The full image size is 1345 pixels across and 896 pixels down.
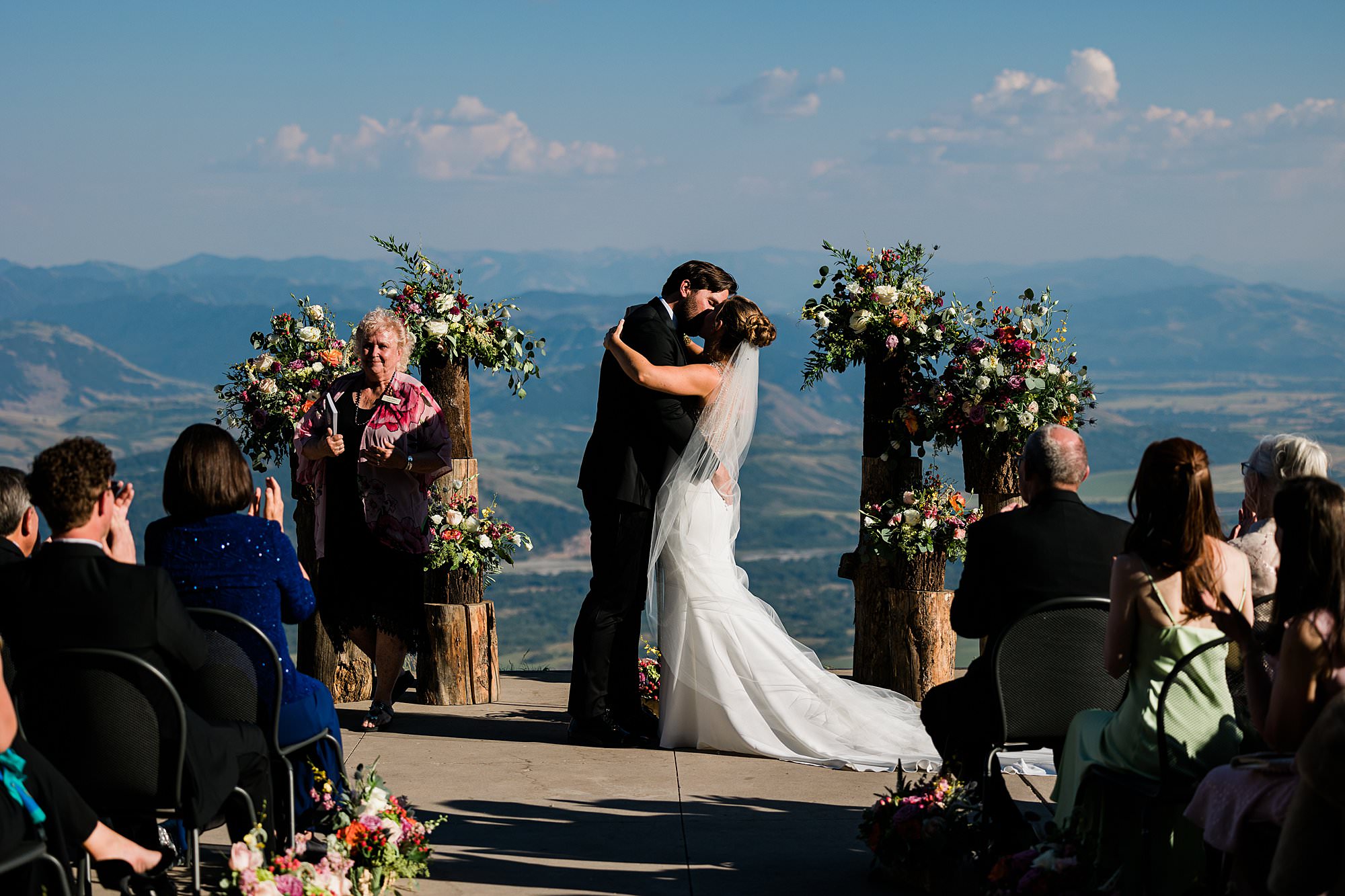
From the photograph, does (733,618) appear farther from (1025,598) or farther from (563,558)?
(563,558)

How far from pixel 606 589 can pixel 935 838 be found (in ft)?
7.50

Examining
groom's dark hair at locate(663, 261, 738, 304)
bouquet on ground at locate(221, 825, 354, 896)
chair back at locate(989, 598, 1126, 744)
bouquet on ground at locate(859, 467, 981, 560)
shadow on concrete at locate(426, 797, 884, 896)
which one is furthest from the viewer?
bouquet on ground at locate(859, 467, 981, 560)

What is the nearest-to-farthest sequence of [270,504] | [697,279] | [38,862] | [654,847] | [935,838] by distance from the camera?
1. [38,862]
2. [935,838]
3. [270,504]
4. [654,847]
5. [697,279]

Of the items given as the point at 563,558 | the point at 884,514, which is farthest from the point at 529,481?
the point at 884,514

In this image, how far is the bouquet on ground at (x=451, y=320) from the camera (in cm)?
646

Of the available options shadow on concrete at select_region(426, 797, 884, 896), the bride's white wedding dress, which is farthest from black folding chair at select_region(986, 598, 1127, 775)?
the bride's white wedding dress

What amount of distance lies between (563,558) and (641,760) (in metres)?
158

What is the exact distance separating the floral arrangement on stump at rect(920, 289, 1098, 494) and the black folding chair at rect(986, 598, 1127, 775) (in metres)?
2.71

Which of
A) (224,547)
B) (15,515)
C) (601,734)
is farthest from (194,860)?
(601,734)

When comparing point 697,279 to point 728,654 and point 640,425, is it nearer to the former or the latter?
point 640,425

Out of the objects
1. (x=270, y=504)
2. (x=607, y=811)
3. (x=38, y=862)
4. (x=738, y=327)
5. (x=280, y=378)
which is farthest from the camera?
(x=280, y=378)

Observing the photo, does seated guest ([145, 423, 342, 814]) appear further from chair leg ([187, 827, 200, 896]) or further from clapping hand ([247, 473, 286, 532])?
chair leg ([187, 827, 200, 896])

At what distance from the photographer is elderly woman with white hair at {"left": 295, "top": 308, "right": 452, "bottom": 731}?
562cm

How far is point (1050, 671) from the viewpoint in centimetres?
366
